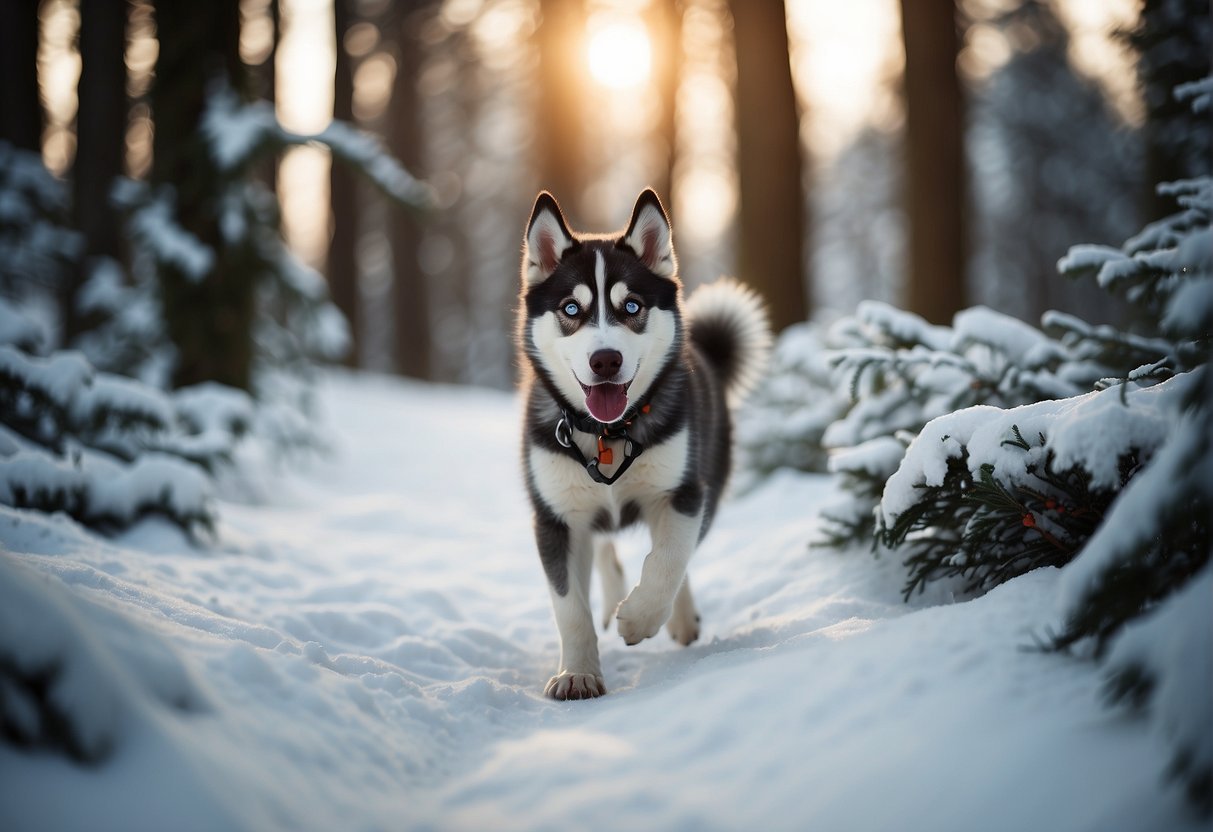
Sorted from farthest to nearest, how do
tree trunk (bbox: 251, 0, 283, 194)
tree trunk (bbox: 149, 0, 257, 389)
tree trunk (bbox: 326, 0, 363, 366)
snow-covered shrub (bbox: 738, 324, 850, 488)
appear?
tree trunk (bbox: 326, 0, 363, 366), tree trunk (bbox: 251, 0, 283, 194), tree trunk (bbox: 149, 0, 257, 389), snow-covered shrub (bbox: 738, 324, 850, 488)

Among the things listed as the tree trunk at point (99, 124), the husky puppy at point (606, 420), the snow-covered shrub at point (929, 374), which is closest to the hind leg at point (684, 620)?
the husky puppy at point (606, 420)

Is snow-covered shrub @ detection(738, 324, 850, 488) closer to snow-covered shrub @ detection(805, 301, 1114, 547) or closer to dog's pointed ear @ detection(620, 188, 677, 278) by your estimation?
snow-covered shrub @ detection(805, 301, 1114, 547)

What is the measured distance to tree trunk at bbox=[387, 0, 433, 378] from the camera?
16500 mm

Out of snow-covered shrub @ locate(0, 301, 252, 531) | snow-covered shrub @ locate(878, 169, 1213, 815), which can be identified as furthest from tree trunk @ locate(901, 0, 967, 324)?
snow-covered shrub @ locate(0, 301, 252, 531)

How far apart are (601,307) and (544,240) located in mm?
528

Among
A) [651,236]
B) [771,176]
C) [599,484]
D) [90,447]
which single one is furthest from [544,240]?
[771,176]

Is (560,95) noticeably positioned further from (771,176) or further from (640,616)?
(640,616)

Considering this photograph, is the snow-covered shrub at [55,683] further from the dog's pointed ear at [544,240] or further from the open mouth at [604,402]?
the dog's pointed ear at [544,240]

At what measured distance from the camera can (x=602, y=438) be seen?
3199mm

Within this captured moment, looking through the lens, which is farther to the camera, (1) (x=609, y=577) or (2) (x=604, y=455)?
(1) (x=609, y=577)

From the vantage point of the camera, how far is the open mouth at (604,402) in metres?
3.09

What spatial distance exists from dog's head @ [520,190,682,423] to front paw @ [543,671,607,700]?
3.26ft

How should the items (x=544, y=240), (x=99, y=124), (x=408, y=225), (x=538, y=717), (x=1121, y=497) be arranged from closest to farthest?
1. (x=1121, y=497)
2. (x=538, y=717)
3. (x=544, y=240)
4. (x=99, y=124)
5. (x=408, y=225)

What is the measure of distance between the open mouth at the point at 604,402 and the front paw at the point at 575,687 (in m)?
0.99
